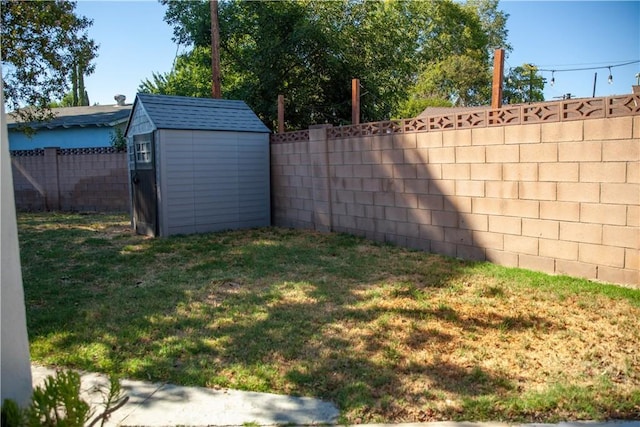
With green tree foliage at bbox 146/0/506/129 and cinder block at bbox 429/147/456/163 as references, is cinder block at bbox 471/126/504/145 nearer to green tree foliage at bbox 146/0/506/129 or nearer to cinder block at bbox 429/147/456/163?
cinder block at bbox 429/147/456/163

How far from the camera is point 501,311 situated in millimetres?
4758

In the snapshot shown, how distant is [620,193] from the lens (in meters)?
5.10

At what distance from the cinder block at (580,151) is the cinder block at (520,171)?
0.36 metres

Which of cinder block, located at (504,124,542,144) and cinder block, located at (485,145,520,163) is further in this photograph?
cinder block, located at (485,145,520,163)

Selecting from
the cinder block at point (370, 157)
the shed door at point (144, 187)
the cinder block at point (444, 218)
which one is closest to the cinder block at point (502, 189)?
the cinder block at point (444, 218)

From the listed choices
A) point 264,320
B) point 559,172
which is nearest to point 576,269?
point 559,172

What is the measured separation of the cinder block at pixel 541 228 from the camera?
5719 mm

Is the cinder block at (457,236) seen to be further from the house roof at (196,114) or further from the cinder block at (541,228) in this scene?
the house roof at (196,114)

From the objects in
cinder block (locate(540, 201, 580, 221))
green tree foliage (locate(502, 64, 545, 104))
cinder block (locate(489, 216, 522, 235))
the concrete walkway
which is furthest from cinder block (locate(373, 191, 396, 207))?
green tree foliage (locate(502, 64, 545, 104))

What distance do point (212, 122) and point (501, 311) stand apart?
24.4ft

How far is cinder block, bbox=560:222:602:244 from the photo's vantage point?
5.32 meters

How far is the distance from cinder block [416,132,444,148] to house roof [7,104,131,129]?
16058mm

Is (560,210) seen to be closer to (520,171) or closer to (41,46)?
(520,171)

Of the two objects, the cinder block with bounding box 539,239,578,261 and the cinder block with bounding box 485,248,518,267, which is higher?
the cinder block with bounding box 539,239,578,261
